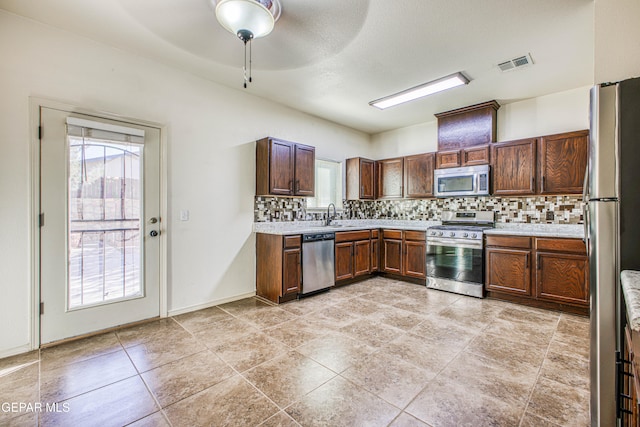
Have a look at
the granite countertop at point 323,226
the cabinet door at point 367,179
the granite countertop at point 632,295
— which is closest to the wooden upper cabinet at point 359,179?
the cabinet door at point 367,179

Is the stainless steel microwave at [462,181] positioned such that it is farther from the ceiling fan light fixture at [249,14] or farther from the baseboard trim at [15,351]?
the baseboard trim at [15,351]

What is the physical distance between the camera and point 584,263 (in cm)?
318

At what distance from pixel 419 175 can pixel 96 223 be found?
4480 millimetres

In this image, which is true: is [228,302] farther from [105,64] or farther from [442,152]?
[442,152]

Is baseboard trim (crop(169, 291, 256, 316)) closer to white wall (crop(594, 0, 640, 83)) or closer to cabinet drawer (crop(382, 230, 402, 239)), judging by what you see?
cabinet drawer (crop(382, 230, 402, 239))

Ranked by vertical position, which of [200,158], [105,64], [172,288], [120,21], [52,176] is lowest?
[172,288]


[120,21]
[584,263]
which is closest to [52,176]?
[120,21]

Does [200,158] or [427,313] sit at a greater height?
[200,158]

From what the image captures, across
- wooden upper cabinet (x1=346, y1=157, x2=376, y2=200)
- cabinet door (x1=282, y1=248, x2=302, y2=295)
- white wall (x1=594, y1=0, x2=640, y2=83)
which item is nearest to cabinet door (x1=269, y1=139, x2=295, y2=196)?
cabinet door (x1=282, y1=248, x2=302, y2=295)

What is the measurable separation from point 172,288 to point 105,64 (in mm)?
2371

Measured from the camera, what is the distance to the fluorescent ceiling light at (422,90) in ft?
11.2

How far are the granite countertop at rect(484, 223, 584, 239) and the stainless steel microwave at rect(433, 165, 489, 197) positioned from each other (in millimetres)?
630

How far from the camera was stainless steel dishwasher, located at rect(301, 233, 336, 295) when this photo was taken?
3.81 meters

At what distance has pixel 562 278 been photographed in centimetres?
329
